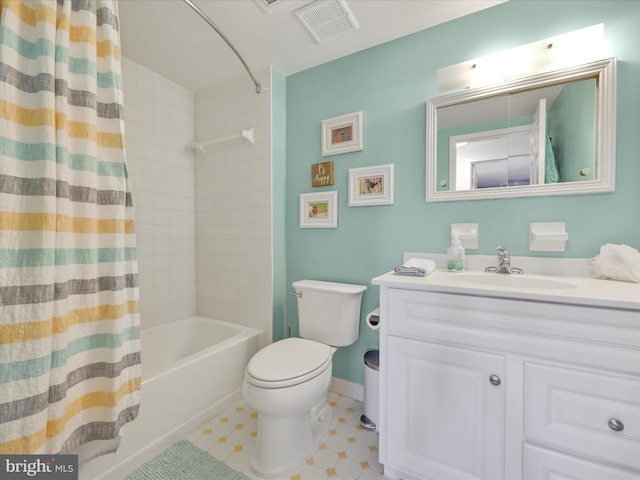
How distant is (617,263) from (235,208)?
6.81 ft

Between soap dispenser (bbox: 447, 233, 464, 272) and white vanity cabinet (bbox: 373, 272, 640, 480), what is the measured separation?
0.36 metres

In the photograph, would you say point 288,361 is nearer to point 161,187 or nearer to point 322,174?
point 322,174

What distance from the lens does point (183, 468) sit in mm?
1186

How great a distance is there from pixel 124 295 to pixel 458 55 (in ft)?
6.13

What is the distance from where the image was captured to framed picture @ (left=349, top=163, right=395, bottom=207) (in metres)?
1.56

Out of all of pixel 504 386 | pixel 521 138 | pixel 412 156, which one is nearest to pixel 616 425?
pixel 504 386

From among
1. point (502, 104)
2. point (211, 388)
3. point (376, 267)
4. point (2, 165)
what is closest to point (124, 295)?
point (2, 165)

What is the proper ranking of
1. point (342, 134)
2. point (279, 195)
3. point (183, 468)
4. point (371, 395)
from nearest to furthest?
1. point (183, 468)
2. point (371, 395)
3. point (342, 134)
4. point (279, 195)

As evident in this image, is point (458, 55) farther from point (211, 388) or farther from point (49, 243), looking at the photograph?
point (211, 388)

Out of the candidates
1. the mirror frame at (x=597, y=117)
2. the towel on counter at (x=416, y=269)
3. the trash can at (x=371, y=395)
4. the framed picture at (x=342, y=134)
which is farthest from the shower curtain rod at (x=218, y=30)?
the trash can at (x=371, y=395)

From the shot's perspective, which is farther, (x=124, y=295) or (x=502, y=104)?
(x=502, y=104)

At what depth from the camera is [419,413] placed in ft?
3.41

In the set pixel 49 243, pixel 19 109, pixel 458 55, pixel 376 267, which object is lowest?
pixel 376 267

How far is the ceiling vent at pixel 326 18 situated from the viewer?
1.31 m
